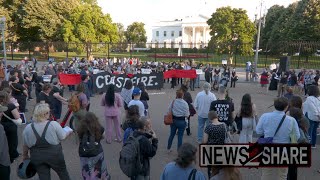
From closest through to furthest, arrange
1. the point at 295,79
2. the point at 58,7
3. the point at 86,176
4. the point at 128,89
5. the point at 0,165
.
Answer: the point at 0,165 < the point at 86,176 < the point at 128,89 < the point at 295,79 < the point at 58,7

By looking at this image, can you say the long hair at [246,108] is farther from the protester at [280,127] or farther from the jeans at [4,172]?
the jeans at [4,172]

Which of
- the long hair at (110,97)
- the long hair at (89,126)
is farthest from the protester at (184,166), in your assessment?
the long hair at (110,97)

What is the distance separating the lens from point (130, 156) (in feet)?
15.7

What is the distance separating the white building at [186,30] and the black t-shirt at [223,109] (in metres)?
77.1

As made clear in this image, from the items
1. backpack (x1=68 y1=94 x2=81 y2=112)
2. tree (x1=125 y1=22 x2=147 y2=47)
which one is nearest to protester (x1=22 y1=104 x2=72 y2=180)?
backpack (x1=68 y1=94 x2=81 y2=112)

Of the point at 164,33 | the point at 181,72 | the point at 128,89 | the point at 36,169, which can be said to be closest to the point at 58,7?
the point at 181,72

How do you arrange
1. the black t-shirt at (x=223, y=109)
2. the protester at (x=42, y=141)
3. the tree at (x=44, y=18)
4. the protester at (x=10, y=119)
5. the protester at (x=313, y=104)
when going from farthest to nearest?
the tree at (x=44, y=18) < the protester at (x=313, y=104) < the black t-shirt at (x=223, y=109) < the protester at (x=10, y=119) < the protester at (x=42, y=141)

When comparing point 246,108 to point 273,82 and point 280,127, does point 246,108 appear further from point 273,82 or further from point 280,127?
point 273,82

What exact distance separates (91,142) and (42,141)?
73cm

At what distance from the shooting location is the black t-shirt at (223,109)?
7.60 m

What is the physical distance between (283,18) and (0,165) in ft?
186

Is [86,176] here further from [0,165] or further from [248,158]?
[248,158]

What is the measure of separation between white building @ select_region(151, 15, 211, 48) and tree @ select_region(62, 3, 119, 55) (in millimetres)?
43310

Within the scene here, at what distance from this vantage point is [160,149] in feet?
30.2
